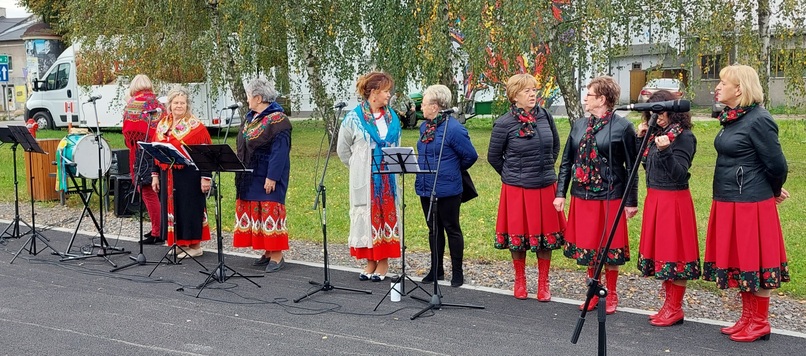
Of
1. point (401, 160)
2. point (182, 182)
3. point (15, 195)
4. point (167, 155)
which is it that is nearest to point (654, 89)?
point (182, 182)

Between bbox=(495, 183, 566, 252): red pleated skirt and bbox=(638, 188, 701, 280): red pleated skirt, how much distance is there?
3.09ft

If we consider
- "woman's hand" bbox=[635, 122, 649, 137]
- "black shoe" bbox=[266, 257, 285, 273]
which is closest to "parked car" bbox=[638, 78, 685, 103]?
"woman's hand" bbox=[635, 122, 649, 137]

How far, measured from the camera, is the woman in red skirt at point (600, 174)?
20.4 feet

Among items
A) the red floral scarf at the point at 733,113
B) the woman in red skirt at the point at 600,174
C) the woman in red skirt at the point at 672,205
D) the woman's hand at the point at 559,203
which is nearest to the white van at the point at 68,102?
the woman's hand at the point at 559,203

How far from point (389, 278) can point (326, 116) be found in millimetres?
10100

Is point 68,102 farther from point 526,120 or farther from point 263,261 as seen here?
point 526,120

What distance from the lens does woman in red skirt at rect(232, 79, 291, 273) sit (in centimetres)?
Result: 795

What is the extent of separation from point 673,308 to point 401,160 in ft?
7.22

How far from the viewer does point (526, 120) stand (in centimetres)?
676

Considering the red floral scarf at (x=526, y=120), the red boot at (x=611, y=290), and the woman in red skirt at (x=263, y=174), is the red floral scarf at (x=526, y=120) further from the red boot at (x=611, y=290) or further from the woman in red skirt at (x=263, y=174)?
the woman in red skirt at (x=263, y=174)

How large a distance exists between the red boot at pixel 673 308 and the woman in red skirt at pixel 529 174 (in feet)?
3.23

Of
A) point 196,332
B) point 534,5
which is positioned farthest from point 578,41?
point 196,332

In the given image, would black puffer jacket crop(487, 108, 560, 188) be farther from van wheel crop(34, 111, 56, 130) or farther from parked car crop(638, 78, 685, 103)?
van wheel crop(34, 111, 56, 130)

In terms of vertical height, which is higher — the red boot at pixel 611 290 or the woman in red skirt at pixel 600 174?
the woman in red skirt at pixel 600 174
